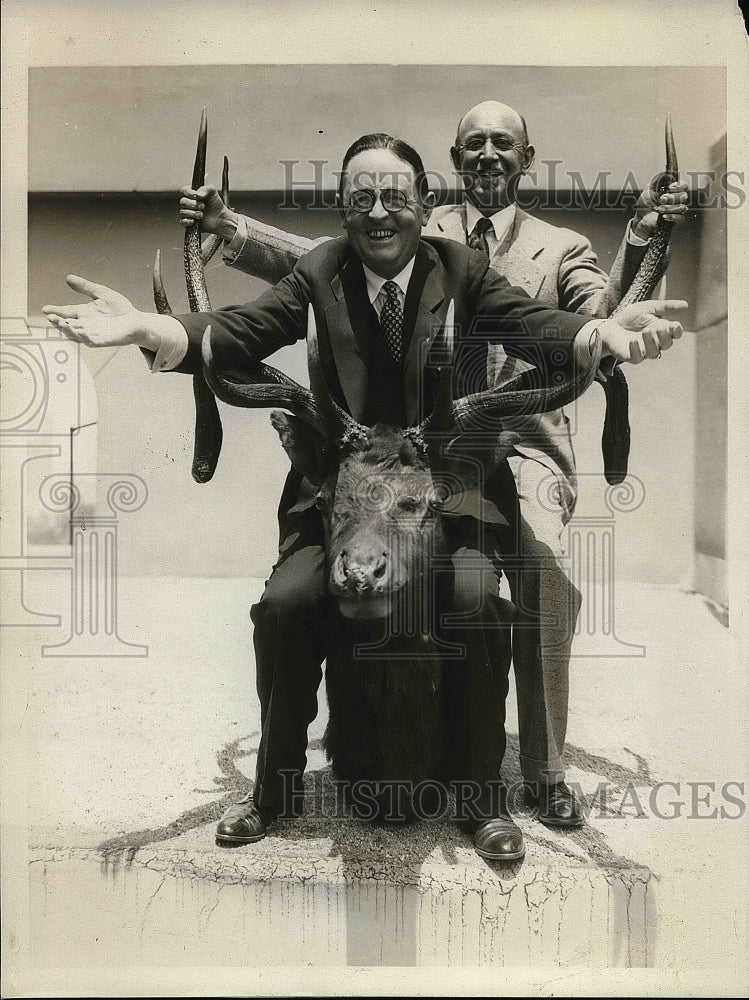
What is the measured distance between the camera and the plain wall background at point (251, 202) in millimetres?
3344

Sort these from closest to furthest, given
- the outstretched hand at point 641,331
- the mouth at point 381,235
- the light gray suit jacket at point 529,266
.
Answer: the outstretched hand at point 641,331
the mouth at point 381,235
the light gray suit jacket at point 529,266

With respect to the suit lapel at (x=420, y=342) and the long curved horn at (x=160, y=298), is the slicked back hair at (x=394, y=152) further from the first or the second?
the long curved horn at (x=160, y=298)

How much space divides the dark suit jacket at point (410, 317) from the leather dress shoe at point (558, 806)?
4.92 feet

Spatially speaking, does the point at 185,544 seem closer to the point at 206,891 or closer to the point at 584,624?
the point at 206,891

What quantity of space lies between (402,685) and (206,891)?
108 cm

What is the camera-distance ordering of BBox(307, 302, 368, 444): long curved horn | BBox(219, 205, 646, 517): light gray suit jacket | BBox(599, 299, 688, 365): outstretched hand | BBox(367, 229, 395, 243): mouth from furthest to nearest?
BBox(219, 205, 646, 517): light gray suit jacket
BBox(367, 229, 395, 243): mouth
BBox(307, 302, 368, 444): long curved horn
BBox(599, 299, 688, 365): outstretched hand

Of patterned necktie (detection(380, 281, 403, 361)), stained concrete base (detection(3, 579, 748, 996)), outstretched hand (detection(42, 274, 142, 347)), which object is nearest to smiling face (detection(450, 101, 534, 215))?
patterned necktie (detection(380, 281, 403, 361))

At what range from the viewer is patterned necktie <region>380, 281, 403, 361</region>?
3.22 metres

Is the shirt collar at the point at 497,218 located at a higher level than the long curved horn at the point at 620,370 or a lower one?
higher

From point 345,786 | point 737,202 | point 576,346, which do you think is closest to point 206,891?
point 345,786

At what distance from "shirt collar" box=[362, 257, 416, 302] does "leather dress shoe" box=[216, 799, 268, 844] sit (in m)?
1.95

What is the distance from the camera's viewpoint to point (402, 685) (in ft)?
10.2

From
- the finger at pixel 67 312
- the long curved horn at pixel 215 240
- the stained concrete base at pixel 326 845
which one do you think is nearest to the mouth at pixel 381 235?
the long curved horn at pixel 215 240

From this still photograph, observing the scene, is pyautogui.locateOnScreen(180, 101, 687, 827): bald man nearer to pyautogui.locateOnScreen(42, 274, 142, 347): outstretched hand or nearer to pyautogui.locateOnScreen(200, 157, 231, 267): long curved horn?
pyautogui.locateOnScreen(200, 157, 231, 267): long curved horn
